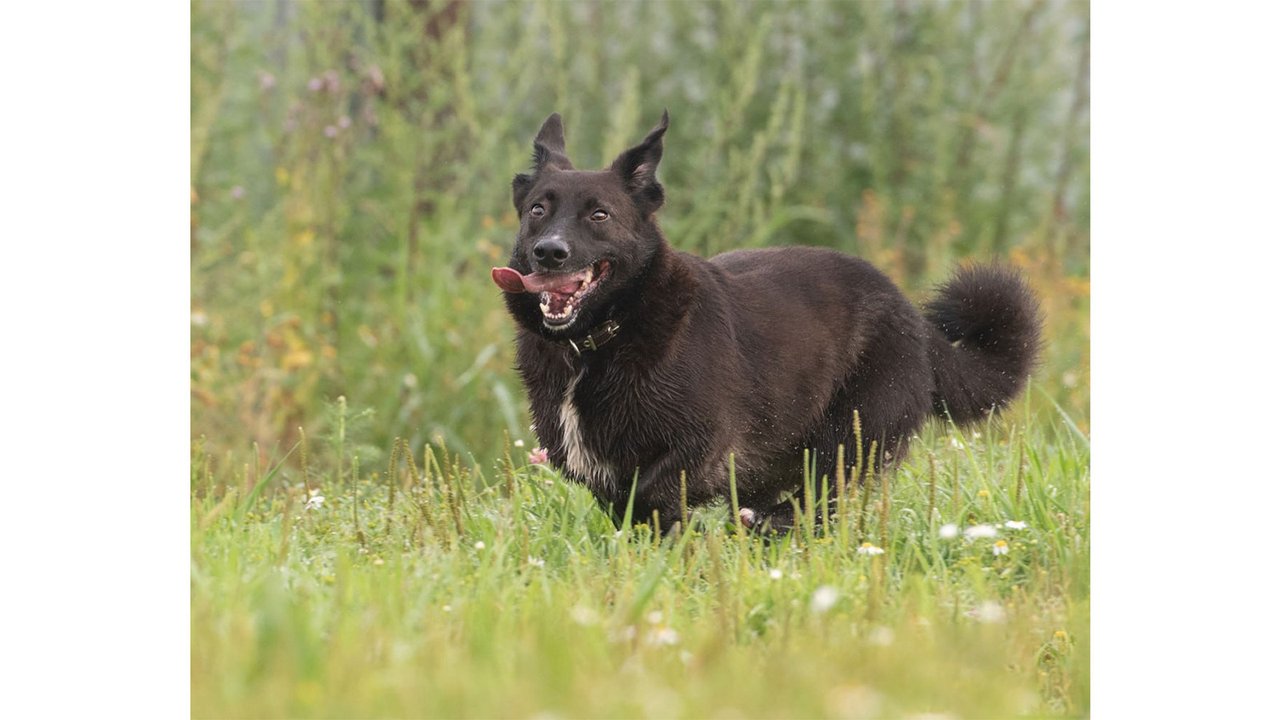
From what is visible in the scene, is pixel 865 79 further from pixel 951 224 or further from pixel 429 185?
pixel 429 185

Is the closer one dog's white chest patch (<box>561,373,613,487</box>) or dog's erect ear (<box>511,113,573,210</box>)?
dog's white chest patch (<box>561,373,613,487</box>)

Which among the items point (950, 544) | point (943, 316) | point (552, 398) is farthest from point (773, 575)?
point (943, 316)

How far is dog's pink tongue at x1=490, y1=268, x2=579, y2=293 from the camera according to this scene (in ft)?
13.4

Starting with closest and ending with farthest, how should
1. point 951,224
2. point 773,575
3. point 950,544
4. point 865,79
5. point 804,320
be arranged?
point 773,575, point 950,544, point 804,320, point 865,79, point 951,224

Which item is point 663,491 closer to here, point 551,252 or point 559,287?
point 559,287

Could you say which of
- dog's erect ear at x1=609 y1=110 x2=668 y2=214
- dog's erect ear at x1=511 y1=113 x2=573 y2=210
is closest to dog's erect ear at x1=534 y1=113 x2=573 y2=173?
dog's erect ear at x1=511 y1=113 x2=573 y2=210

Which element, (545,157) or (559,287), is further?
(545,157)

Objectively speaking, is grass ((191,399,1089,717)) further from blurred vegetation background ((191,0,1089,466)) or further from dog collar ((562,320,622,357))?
blurred vegetation background ((191,0,1089,466))

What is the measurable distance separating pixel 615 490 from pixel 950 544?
3.42 ft

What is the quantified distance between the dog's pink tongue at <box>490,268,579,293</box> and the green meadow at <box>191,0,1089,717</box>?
0.60m

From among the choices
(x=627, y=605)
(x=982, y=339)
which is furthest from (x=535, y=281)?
(x=982, y=339)

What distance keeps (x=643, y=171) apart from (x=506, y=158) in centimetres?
283

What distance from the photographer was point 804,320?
15.1ft

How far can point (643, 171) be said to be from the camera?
433 centimetres
